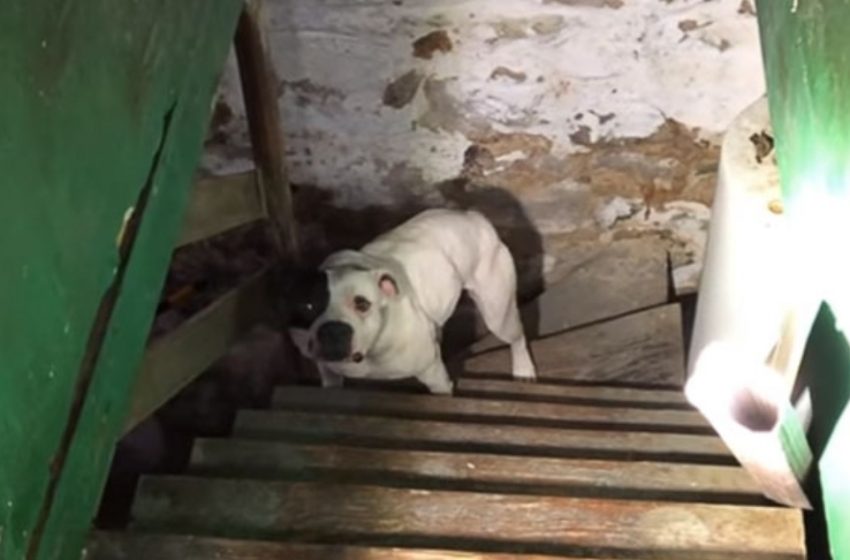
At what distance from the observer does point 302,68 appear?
9.20 ft

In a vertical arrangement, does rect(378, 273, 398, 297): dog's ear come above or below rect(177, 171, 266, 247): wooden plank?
below

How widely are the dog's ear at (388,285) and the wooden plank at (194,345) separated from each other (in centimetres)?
32

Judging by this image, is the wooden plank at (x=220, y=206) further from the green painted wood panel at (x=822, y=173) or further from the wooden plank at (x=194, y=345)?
the green painted wood panel at (x=822, y=173)

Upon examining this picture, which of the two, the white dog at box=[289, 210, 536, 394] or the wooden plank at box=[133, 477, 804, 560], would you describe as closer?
the wooden plank at box=[133, 477, 804, 560]

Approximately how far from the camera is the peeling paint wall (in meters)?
2.67

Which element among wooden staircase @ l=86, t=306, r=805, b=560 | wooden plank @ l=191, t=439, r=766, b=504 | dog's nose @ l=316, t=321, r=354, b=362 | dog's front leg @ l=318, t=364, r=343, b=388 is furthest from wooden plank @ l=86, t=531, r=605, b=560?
dog's front leg @ l=318, t=364, r=343, b=388

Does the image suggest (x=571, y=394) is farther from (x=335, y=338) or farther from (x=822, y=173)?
(x=822, y=173)

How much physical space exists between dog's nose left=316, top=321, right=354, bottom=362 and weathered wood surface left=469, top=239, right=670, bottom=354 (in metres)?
0.86

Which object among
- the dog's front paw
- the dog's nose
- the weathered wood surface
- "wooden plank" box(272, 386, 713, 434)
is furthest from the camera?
the weathered wood surface

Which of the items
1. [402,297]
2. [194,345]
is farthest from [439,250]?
[194,345]

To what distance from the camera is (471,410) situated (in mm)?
2652

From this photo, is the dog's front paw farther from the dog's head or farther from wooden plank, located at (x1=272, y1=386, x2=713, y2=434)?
the dog's head

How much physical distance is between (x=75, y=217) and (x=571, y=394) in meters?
1.80

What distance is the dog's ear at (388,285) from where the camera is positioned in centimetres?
256
